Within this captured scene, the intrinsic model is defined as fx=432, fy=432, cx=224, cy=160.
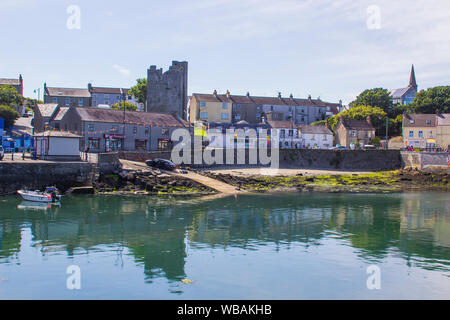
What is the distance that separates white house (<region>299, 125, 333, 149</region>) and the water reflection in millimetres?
47195

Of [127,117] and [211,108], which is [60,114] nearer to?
[127,117]

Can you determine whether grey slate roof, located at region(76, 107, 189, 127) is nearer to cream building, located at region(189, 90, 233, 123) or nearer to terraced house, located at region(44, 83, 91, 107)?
cream building, located at region(189, 90, 233, 123)

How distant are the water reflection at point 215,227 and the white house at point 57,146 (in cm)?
771

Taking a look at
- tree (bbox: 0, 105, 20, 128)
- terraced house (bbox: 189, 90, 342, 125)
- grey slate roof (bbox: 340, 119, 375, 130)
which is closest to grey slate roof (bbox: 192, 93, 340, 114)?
terraced house (bbox: 189, 90, 342, 125)

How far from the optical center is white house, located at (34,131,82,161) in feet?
157

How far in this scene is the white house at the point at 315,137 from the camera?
3644 inches

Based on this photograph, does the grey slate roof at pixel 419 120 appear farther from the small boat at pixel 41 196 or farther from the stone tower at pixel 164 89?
the small boat at pixel 41 196

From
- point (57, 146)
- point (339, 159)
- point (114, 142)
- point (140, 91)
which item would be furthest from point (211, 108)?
point (57, 146)

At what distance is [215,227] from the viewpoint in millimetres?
31250

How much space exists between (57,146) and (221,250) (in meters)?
30.6

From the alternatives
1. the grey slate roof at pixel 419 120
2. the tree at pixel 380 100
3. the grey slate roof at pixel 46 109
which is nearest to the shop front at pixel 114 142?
the grey slate roof at pixel 46 109

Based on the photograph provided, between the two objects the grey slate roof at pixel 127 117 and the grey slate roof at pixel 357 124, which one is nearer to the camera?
the grey slate roof at pixel 127 117

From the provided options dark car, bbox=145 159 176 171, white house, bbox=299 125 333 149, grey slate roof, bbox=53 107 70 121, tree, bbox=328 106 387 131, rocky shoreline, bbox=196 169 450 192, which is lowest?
rocky shoreline, bbox=196 169 450 192
